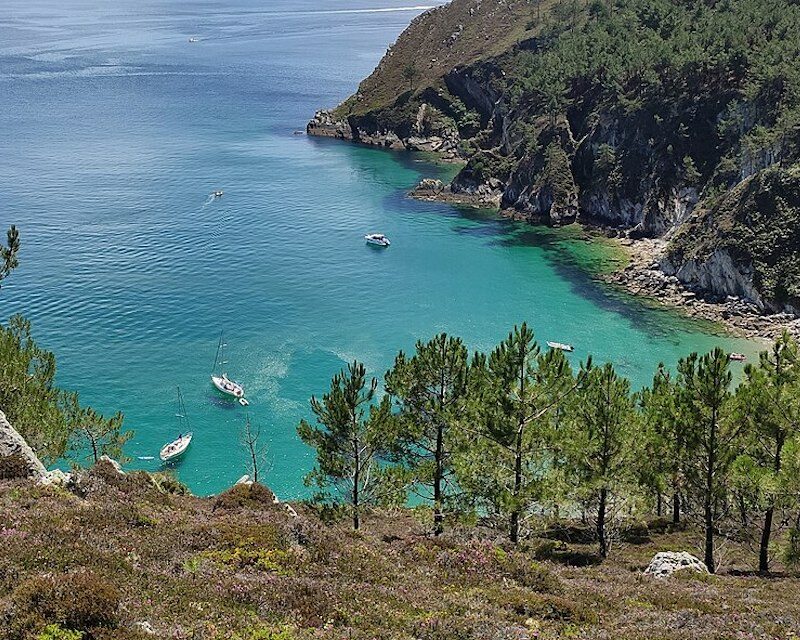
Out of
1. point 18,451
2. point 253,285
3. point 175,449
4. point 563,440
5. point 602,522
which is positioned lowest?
point 175,449

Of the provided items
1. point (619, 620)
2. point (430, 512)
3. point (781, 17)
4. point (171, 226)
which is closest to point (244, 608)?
point (619, 620)

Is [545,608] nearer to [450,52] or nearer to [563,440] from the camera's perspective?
[563,440]

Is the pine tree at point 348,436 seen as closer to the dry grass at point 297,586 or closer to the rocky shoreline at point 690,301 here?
the dry grass at point 297,586

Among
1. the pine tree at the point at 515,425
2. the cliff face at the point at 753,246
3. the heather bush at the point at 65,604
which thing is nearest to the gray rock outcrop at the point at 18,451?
the heather bush at the point at 65,604

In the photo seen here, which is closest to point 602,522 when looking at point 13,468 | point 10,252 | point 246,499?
point 246,499

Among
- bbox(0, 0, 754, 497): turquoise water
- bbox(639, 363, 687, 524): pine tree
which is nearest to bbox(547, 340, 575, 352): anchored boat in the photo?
bbox(0, 0, 754, 497): turquoise water

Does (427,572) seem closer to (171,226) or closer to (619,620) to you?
(619,620)

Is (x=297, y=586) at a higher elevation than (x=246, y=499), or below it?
higher
